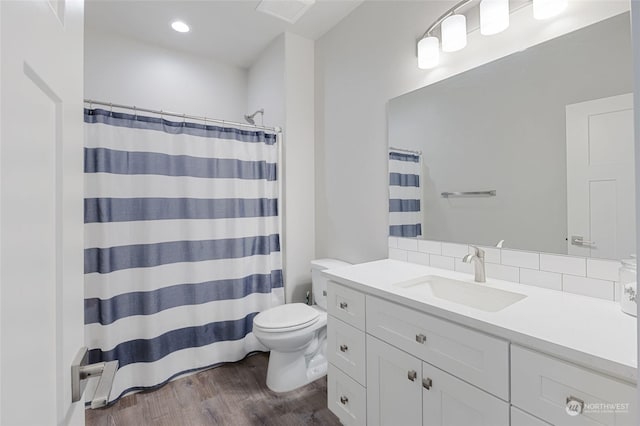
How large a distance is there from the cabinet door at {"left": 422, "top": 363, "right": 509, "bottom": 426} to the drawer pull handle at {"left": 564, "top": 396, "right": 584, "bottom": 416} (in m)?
0.16

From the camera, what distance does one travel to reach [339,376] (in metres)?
1.55

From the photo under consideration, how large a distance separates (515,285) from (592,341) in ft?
1.83

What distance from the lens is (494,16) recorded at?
1.33 metres

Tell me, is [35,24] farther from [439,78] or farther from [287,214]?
[287,214]

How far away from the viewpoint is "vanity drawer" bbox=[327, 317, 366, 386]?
1.41 metres

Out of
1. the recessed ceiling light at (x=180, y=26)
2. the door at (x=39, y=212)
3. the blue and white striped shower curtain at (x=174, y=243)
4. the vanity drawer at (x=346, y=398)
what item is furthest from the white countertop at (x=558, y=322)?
the recessed ceiling light at (x=180, y=26)

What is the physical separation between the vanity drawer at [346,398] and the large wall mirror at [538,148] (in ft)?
2.96

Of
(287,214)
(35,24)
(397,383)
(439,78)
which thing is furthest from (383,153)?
(35,24)

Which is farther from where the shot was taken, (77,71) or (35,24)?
(77,71)

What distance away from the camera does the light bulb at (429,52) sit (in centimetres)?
162

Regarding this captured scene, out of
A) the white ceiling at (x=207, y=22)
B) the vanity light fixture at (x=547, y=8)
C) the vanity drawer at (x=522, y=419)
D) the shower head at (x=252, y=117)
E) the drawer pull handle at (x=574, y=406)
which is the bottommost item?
the vanity drawer at (x=522, y=419)

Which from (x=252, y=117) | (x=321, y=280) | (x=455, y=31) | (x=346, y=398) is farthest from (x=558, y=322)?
(x=252, y=117)

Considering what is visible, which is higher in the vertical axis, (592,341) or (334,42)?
(334,42)

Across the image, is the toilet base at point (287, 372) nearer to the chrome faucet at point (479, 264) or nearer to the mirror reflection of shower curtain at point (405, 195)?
the mirror reflection of shower curtain at point (405, 195)
